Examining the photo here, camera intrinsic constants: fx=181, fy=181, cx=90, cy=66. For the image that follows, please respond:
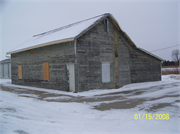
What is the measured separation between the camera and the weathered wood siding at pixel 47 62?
14.3m

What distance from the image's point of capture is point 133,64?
58.5 feet

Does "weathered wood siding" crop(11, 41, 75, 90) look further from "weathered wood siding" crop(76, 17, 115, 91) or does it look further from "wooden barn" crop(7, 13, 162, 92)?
"weathered wood siding" crop(76, 17, 115, 91)

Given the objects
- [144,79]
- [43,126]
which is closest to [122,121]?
[43,126]

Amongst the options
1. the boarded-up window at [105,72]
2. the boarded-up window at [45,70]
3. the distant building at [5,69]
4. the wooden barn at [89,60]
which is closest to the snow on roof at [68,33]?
the wooden barn at [89,60]

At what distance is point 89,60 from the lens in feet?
46.8

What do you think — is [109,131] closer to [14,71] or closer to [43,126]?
[43,126]

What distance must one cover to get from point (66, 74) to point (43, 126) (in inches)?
342

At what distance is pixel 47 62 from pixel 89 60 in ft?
13.8

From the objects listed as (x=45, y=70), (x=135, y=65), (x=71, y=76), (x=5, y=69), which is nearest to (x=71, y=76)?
(x=71, y=76)

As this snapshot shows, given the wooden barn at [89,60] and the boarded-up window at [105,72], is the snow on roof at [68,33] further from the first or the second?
the boarded-up window at [105,72]

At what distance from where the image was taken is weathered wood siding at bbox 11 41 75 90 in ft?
47.1
